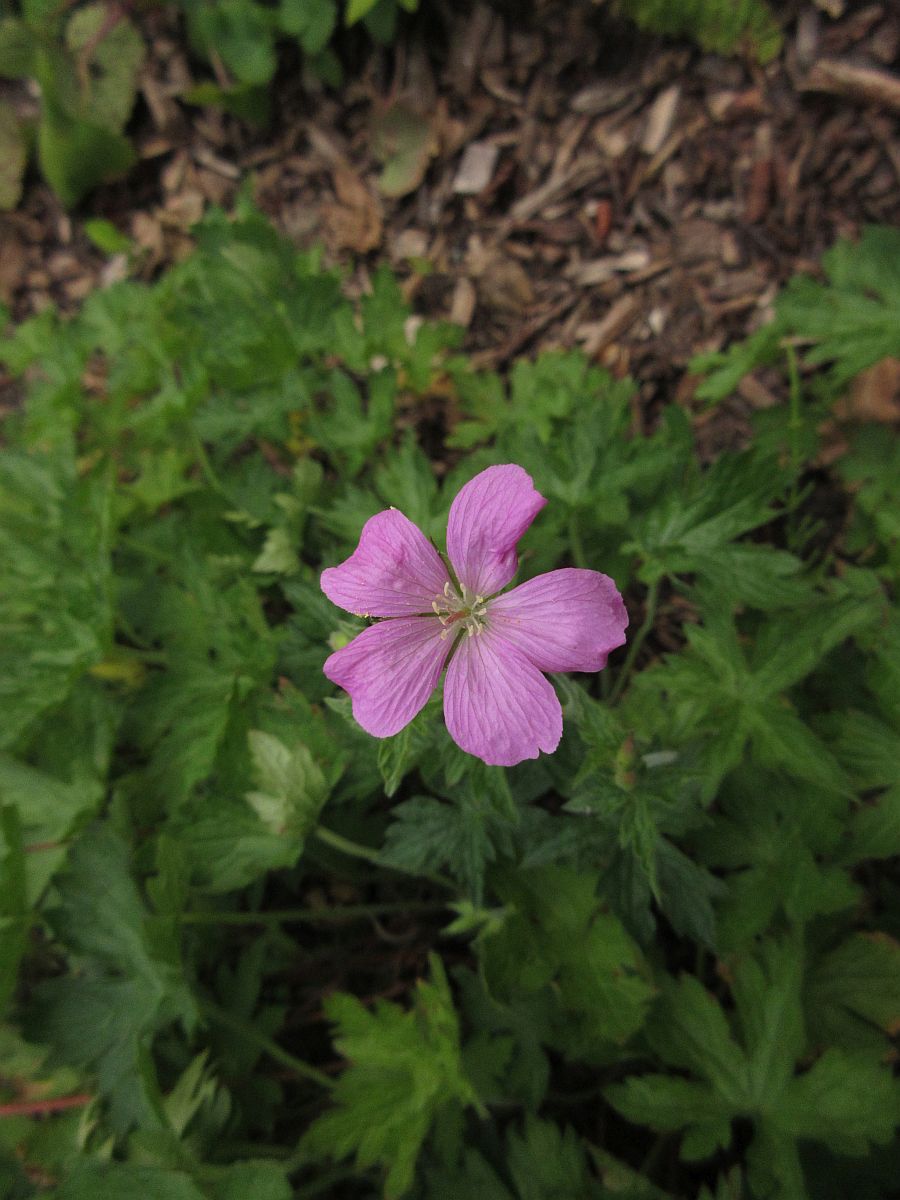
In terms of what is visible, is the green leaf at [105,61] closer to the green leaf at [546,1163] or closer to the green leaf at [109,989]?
the green leaf at [109,989]

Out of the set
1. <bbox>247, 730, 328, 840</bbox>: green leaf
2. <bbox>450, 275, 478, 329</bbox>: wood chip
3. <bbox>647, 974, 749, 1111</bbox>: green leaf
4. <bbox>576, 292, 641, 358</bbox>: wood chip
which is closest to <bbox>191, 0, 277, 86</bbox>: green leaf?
<bbox>450, 275, 478, 329</bbox>: wood chip

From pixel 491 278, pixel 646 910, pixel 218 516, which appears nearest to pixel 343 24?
pixel 491 278

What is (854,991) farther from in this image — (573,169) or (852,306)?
(573,169)

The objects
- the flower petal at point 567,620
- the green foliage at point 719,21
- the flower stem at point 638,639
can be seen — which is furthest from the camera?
the green foliage at point 719,21

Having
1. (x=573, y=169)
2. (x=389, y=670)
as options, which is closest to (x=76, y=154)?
(x=573, y=169)

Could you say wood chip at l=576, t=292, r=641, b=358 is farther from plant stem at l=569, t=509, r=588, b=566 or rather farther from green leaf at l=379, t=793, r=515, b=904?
green leaf at l=379, t=793, r=515, b=904

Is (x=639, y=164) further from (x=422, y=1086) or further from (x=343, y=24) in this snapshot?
(x=422, y=1086)

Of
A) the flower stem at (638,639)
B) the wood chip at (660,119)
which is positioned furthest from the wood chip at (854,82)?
the flower stem at (638,639)
